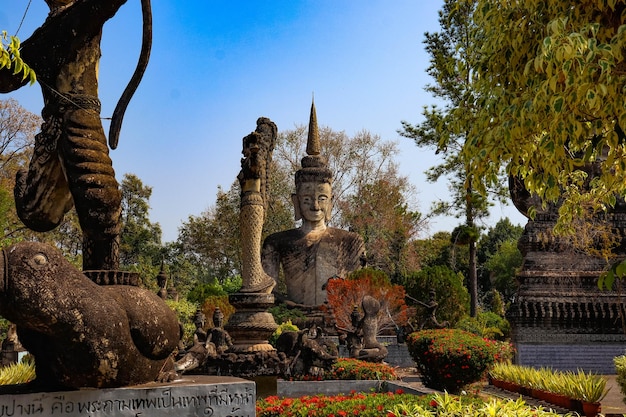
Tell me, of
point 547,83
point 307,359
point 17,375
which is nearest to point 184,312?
point 307,359

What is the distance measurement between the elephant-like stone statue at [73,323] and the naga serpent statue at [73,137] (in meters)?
1.10

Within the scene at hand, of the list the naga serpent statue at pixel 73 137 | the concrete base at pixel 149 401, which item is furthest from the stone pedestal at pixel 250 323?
the concrete base at pixel 149 401

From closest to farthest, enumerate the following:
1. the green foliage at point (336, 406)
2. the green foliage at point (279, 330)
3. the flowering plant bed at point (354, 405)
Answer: the flowering plant bed at point (354, 405), the green foliage at point (336, 406), the green foliage at point (279, 330)

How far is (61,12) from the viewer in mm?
6504

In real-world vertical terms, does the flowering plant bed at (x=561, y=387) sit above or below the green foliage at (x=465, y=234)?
below

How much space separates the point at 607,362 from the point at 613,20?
1299 cm

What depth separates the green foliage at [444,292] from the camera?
28172 millimetres

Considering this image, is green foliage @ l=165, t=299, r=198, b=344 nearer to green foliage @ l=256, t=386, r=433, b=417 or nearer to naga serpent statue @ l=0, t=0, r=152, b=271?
green foliage @ l=256, t=386, r=433, b=417

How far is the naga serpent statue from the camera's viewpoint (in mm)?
6004

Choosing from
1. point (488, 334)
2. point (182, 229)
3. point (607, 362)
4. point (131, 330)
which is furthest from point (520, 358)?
point (182, 229)

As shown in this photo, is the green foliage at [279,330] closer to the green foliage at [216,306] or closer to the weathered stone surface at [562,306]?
the green foliage at [216,306]

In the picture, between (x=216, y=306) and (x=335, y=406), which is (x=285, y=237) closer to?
(x=216, y=306)

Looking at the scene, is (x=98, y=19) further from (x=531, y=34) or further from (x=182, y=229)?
(x=182, y=229)

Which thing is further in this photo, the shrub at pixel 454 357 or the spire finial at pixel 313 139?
the spire finial at pixel 313 139
